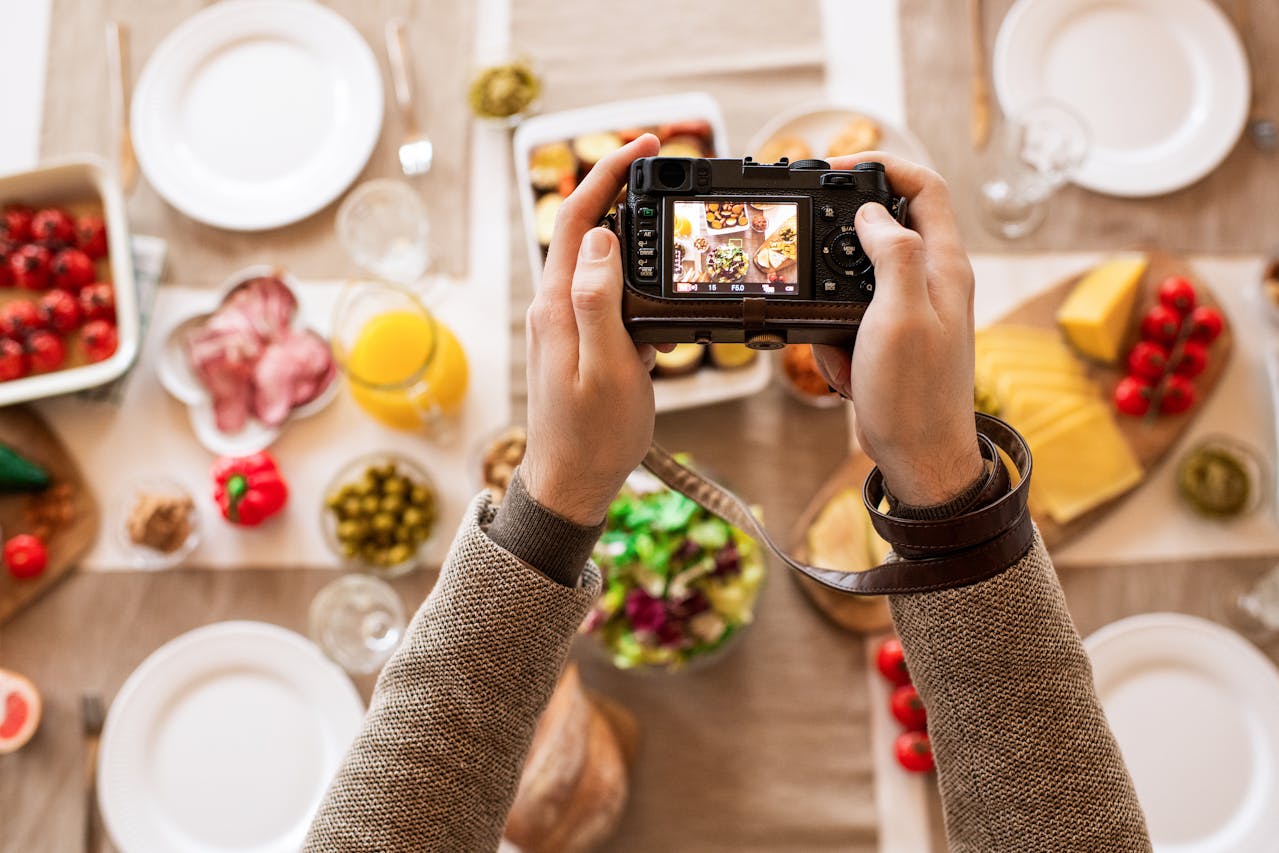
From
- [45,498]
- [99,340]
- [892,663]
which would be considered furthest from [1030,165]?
[45,498]

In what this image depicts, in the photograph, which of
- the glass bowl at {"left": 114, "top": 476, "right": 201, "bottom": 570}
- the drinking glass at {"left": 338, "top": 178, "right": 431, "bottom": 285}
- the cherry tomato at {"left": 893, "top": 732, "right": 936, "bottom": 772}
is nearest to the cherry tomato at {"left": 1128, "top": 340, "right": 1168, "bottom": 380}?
the cherry tomato at {"left": 893, "top": 732, "right": 936, "bottom": 772}

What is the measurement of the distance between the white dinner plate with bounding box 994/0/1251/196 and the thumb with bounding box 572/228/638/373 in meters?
1.39

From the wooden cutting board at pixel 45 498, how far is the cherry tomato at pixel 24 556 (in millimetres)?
28

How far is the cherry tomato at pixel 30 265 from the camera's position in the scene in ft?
6.05

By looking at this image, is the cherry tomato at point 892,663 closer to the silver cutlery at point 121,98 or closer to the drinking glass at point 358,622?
the drinking glass at point 358,622

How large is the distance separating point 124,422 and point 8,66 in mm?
888

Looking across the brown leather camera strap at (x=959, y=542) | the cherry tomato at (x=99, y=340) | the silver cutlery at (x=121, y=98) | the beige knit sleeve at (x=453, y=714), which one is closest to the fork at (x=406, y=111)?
the silver cutlery at (x=121, y=98)

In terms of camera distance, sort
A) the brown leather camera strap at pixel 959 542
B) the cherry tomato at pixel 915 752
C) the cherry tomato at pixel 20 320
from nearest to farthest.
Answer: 1. the brown leather camera strap at pixel 959 542
2. the cherry tomato at pixel 915 752
3. the cherry tomato at pixel 20 320

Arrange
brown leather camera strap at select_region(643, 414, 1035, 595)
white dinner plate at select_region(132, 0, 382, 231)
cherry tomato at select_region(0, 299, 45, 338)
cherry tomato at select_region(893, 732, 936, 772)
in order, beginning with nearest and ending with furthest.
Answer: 1. brown leather camera strap at select_region(643, 414, 1035, 595)
2. cherry tomato at select_region(893, 732, 936, 772)
3. cherry tomato at select_region(0, 299, 45, 338)
4. white dinner plate at select_region(132, 0, 382, 231)

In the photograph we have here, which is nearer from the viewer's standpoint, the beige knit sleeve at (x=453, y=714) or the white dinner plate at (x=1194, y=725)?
the beige knit sleeve at (x=453, y=714)

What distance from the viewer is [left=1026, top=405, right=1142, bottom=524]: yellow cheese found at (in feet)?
5.86

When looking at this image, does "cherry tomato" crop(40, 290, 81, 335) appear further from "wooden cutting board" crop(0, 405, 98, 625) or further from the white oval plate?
the white oval plate

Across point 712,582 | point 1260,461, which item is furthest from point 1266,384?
point 712,582

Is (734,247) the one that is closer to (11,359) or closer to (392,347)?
(392,347)
